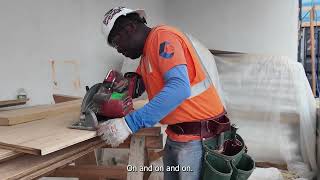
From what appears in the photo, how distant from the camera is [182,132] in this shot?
147cm

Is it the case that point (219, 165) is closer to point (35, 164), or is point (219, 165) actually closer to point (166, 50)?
point (166, 50)

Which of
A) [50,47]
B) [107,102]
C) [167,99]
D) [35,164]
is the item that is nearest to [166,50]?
[167,99]

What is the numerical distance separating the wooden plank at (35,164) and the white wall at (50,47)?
87 centimetres

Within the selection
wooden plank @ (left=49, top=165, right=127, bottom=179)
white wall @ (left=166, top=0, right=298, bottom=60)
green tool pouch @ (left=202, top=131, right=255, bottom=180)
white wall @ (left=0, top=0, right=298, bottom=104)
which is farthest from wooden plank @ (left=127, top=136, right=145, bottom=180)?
white wall @ (left=166, top=0, right=298, bottom=60)

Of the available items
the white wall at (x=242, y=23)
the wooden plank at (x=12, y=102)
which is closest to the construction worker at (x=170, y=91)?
the wooden plank at (x=12, y=102)

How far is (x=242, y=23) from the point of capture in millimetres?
3777

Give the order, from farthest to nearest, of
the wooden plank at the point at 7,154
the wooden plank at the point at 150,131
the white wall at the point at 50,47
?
the white wall at the point at 50,47
the wooden plank at the point at 150,131
the wooden plank at the point at 7,154

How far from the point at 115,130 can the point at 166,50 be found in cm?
39

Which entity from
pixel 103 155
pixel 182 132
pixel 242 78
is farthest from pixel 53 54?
pixel 242 78

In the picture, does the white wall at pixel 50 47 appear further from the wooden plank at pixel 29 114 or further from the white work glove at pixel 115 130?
the white work glove at pixel 115 130

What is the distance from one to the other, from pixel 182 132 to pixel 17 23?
1.37 metres

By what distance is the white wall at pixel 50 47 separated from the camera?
2.08m

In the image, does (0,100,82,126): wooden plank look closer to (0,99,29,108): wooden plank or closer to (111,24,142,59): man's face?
(0,99,29,108): wooden plank

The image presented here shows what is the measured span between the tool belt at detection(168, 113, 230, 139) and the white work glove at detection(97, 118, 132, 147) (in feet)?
0.82
